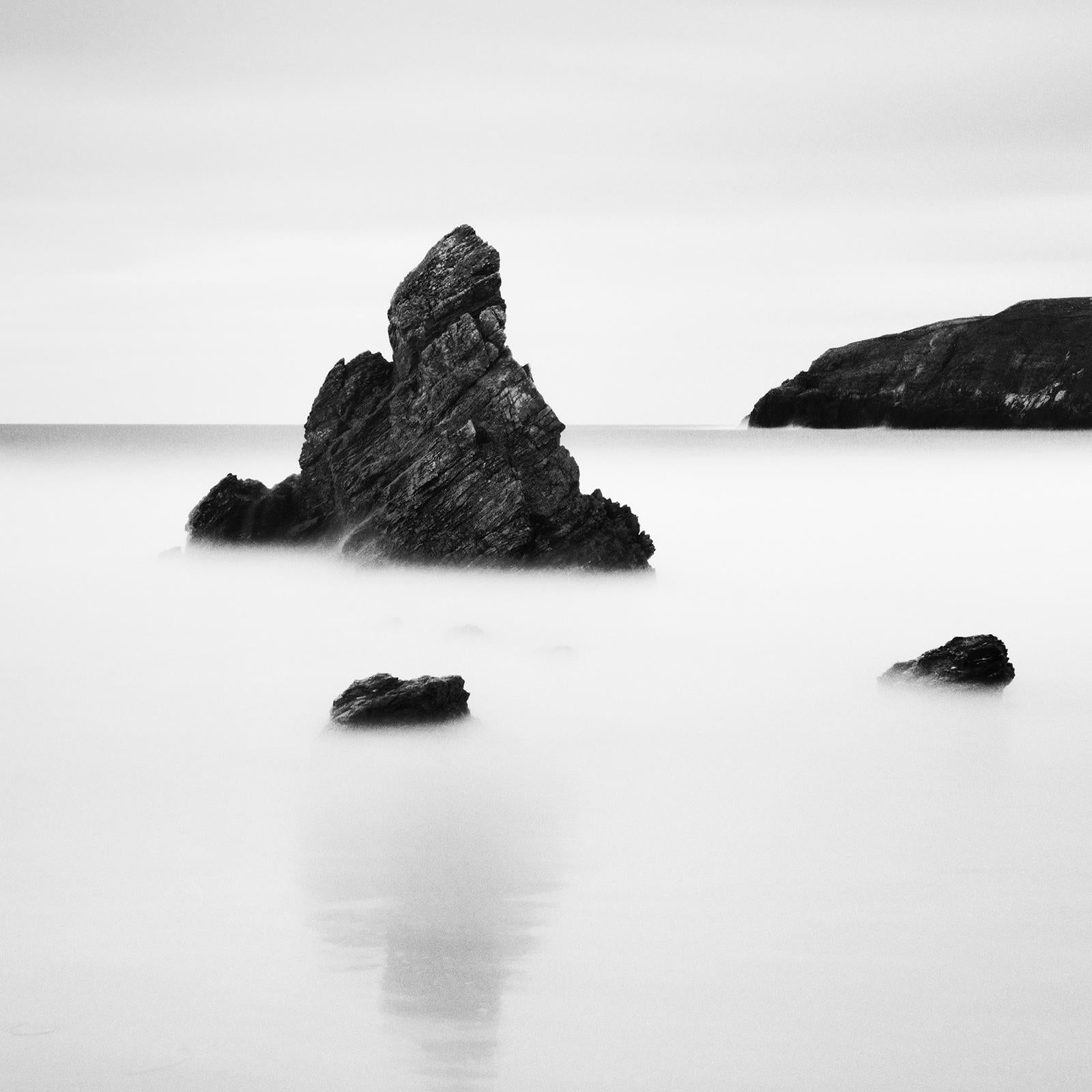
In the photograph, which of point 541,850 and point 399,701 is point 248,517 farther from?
point 541,850

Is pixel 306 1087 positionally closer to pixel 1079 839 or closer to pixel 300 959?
pixel 300 959

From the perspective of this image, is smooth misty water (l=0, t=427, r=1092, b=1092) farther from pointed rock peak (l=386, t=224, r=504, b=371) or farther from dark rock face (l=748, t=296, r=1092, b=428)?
dark rock face (l=748, t=296, r=1092, b=428)

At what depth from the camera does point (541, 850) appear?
1154 centimetres

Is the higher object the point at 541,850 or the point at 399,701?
the point at 399,701

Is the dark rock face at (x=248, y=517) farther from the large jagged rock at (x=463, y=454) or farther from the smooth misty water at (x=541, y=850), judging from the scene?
the smooth misty water at (x=541, y=850)

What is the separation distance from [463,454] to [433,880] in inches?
696

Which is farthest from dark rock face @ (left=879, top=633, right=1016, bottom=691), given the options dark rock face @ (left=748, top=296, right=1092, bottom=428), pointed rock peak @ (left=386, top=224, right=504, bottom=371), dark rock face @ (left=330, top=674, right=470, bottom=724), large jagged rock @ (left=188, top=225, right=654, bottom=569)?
dark rock face @ (left=748, top=296, right=1092, bottom=428)

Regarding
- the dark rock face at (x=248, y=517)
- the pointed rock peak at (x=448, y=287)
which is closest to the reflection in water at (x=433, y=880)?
the pointed rock peak at (x=448, y=287)

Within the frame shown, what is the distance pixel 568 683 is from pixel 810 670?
363 cm

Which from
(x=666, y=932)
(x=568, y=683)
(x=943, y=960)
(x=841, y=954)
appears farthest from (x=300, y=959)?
(x=568, y=683)

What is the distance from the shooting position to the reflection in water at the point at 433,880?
8.20 m

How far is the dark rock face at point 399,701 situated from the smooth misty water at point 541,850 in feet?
1.45

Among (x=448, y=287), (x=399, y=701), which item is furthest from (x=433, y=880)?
(x=448, y=287)

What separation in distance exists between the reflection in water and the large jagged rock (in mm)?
12800
